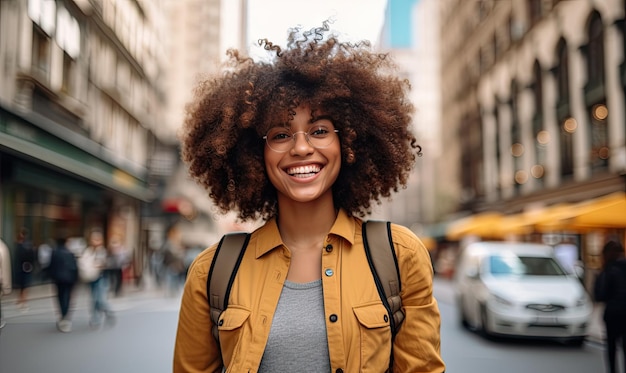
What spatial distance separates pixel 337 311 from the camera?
2033 millimetres

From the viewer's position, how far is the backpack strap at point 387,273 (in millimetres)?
2088

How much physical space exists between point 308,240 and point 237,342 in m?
0.48

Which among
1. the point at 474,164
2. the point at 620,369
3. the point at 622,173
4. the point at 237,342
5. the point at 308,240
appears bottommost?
the point at 620,369

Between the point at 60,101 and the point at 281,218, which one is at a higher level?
the point at 60,101

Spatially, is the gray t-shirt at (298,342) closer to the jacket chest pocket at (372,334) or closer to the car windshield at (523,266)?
the jacket chest pocket at (372,334)

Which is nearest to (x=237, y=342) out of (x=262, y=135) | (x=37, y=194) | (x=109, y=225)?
(x=262, y=135)

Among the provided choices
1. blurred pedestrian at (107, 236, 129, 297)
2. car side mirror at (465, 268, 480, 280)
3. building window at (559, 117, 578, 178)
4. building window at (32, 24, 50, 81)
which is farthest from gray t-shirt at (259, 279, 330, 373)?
building window at (559, 117, 578, 178)

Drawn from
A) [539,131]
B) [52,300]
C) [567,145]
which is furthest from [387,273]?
[539,131]

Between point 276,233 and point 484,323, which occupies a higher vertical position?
point 276,233

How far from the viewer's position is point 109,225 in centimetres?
2038

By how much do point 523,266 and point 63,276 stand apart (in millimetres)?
7831

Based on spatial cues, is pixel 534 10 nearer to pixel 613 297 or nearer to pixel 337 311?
pixel 613 297

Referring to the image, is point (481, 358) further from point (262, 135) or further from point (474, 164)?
point (474, 164)

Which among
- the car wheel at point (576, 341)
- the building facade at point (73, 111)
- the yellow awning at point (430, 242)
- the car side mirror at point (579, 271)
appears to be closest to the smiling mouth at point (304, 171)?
the building facade at point (73, 111)
